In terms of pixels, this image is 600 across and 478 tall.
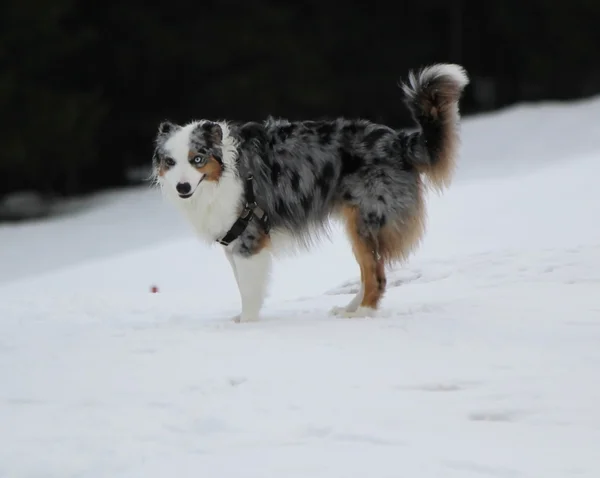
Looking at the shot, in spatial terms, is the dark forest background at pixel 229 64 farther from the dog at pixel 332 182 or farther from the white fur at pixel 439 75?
the white fur at pixel 439 75

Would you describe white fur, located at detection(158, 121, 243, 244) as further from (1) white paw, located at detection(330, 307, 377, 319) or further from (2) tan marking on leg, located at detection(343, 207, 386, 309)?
(1) white paw, located at detection(330, 307, 377, 319)

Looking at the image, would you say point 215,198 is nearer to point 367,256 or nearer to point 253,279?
point 253,279

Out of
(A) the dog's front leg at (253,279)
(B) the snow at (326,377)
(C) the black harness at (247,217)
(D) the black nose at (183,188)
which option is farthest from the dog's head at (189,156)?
(B) the snow at (326,377)

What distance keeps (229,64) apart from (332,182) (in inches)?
496

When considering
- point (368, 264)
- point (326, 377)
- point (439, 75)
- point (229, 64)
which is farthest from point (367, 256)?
point (229, 64)

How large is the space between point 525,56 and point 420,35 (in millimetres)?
2548

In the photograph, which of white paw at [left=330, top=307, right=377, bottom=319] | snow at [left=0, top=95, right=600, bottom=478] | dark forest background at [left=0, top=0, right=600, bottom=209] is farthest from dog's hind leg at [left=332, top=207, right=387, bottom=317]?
dark forest background at [left=0, top=0, right=600, bottom=209]

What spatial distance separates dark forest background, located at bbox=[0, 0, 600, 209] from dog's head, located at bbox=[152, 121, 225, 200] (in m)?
10.1

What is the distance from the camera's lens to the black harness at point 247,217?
16.3ft

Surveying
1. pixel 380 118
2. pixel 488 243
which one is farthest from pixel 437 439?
pixel 380 118

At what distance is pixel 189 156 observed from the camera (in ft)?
15.7

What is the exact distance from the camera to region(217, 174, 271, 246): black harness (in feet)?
16.3

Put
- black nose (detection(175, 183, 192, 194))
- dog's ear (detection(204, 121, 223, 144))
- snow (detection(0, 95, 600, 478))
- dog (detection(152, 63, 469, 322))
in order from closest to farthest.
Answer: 1. snow (detection(0, 95, 600, 478))
2. black nose (detection(175, 183, 192, 194))
3. dog's ear (detection(204, 121, 223, 144))
4. dog (detection(152, 63, 469, 322))

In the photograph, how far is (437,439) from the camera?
2.97 metres
